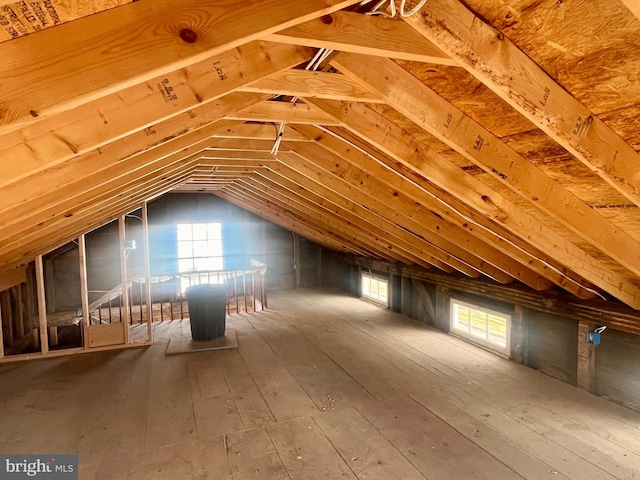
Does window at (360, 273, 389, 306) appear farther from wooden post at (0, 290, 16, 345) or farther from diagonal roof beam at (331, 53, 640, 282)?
wooden post at (0, 290, 16, 345)

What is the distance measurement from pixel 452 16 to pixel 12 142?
1.71 metres

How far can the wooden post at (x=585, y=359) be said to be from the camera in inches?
145

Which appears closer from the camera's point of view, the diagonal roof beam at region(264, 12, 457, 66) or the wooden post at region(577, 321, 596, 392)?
the diagonal roof beam at region(264, 12, 457, 66)

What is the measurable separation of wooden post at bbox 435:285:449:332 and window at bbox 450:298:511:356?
0.11m

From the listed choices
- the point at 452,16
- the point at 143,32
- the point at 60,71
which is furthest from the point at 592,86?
the point at 60,71

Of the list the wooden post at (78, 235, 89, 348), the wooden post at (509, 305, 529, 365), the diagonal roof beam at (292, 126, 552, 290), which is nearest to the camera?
the diagonal roof beam at (292, 126, 552, 290)

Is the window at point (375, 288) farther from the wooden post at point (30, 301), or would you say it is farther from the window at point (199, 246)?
the wooden post at point (30, 301)

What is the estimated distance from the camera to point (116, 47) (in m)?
0.93

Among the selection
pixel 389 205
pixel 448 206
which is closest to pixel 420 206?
pixel 389 205

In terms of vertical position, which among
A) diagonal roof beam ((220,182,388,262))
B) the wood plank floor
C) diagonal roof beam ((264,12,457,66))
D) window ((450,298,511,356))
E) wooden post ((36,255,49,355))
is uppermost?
diagonal roof beam ((264,12,457,66))

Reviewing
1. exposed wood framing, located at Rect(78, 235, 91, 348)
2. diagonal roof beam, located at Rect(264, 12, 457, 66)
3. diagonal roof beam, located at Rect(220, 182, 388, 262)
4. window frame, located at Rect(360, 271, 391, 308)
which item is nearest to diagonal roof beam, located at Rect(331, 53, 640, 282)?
diagonal roof beam, located at Rect(264, 12, 457, 66)

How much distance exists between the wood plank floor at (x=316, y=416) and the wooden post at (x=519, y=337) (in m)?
0.21

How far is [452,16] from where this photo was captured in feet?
4.34

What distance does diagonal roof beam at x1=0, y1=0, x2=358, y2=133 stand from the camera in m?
0.88
